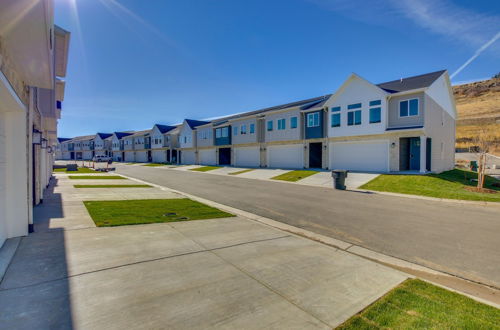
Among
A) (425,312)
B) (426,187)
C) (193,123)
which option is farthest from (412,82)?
(193,123)

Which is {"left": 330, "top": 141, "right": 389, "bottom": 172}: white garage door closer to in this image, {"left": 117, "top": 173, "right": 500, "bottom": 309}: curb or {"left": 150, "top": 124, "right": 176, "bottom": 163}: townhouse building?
{"left": 117, "top": 173, "right": 500, "bottom": 309}: curb

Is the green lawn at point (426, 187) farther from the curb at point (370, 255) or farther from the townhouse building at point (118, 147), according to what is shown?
the townhouse building at point (118, 147)

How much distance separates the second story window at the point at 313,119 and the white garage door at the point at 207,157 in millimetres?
19467

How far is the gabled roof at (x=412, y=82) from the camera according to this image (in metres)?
21.5

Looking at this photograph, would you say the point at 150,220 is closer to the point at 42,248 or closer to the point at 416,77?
the point at 42,248

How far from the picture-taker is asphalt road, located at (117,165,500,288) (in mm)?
5426

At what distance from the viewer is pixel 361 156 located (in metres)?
23.9

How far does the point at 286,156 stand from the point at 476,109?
102 metres

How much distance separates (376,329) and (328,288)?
1.01m

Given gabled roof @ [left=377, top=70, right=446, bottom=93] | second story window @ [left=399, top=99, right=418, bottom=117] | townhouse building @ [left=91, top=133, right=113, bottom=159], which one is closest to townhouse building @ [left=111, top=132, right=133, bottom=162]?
townhouse building @ [left=91, top=133, right=113, bottom=159]

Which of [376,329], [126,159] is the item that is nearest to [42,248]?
[376,329]

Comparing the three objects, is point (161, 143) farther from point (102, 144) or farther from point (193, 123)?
point (102, 144)

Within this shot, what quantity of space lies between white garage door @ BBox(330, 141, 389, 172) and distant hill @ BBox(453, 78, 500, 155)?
44451 millimetres

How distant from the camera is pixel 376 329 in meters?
2.95
